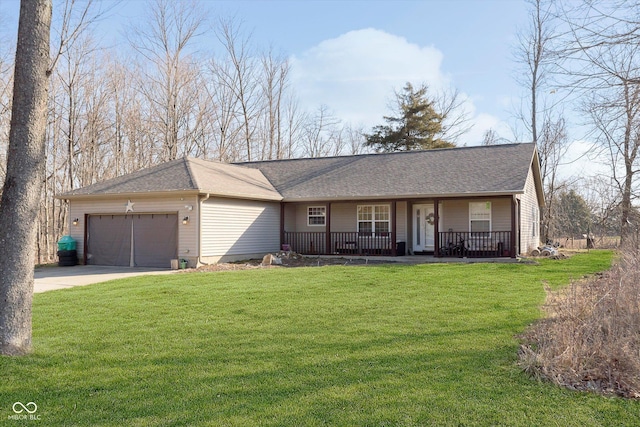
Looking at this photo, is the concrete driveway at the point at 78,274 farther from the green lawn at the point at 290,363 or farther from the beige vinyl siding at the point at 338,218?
the beige vinyl siding at the point at 338,218

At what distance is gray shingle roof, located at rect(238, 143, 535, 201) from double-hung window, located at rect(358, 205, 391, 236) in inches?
40.8

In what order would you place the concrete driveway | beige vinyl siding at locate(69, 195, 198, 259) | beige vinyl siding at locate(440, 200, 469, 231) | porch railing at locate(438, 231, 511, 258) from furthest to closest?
1. beige vinyl siding at locate(440, 200, 469, 231)
2. porch railing at locate(438, 231, 511, 258)
3. beige vinyl siding at locate(69, 195, 198, 259)
4. the concrete driveway

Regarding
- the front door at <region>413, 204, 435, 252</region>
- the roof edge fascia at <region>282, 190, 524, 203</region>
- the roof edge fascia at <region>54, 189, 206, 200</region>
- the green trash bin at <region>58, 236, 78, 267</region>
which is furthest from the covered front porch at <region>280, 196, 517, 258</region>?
the green trash bin at <region>58, 236, 78, 267</region>

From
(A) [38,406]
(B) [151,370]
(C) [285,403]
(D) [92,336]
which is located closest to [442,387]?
(C) [285,403]

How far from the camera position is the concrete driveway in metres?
11.0

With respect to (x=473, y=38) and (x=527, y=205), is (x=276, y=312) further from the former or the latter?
(x=527, y=205)

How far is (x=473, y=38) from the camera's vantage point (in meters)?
9.76

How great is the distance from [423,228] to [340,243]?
320 centimetres

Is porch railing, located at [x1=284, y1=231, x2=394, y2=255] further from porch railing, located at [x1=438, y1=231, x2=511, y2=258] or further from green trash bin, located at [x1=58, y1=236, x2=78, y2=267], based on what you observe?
green trash bin, located at [x1=58, y1=236, x2=78, y2=267]

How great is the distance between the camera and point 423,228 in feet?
59.9

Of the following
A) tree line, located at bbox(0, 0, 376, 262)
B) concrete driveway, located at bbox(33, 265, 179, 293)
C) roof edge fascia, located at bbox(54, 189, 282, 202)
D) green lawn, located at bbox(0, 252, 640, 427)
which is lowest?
green lawn, located at bbox(0, 252, 640, 427)

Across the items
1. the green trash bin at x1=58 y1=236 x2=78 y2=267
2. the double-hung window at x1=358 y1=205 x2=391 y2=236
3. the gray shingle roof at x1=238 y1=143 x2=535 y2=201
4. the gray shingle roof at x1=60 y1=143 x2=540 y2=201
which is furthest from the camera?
the double-hung window at x1=358 y1=205 x2=391 y2=236

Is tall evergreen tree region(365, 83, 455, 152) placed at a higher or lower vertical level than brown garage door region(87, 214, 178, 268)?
higher

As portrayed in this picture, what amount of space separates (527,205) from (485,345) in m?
14.8
